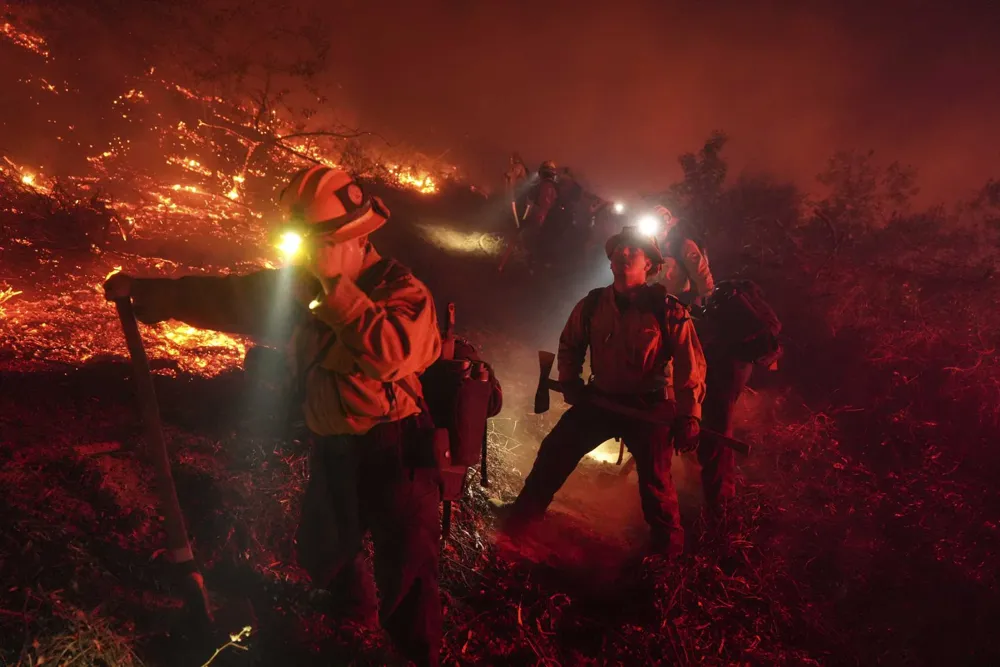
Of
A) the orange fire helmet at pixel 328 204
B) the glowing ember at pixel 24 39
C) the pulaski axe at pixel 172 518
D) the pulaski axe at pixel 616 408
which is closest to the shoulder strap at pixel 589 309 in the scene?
the pulaski axe at pixel 616 408

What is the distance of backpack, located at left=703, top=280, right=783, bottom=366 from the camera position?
530 centimetres

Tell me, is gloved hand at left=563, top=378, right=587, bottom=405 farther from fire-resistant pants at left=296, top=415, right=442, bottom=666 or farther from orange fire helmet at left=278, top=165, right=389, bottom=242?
orange fire helmet at left=278, top=165, right=389, bottom=242

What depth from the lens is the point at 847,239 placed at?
11.4 m

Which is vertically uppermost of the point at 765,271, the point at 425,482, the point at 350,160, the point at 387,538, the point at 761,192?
the point at 761,192

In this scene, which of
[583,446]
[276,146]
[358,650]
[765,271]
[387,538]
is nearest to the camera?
[387,538]

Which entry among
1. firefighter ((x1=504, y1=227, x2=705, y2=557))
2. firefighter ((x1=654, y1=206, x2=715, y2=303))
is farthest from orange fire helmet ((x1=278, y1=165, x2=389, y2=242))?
firefighter ((x1=654, y1=206, x2=715, y2=303))

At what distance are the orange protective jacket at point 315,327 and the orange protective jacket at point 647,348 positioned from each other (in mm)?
2085

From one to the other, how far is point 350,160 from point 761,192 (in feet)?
41.3

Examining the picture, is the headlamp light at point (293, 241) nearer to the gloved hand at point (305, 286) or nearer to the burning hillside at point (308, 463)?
the gloved hand at point (305, 286)

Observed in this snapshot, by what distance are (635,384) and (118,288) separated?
361 cm

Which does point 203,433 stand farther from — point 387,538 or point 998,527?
point 998,527

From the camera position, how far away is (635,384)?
410 centimetres

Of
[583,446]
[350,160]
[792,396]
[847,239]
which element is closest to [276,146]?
[350,160]

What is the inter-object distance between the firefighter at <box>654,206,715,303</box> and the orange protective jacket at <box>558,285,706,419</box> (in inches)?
93.4
